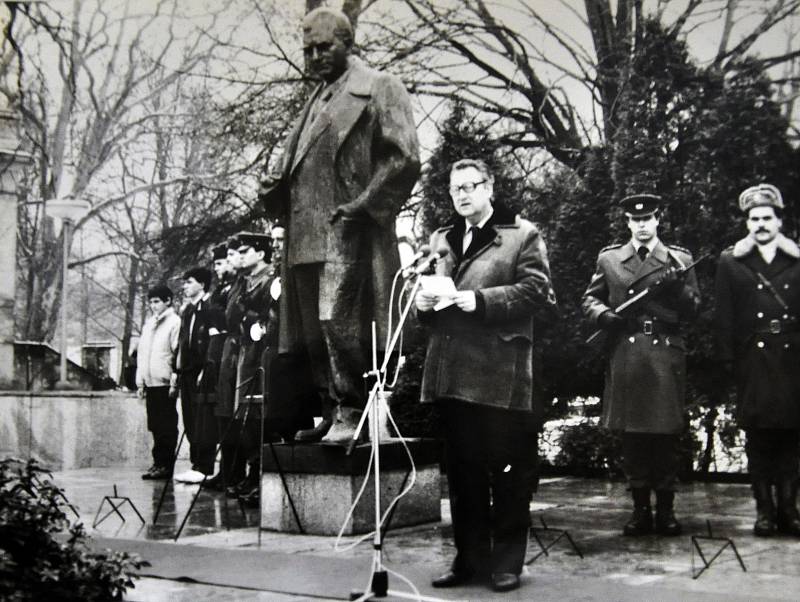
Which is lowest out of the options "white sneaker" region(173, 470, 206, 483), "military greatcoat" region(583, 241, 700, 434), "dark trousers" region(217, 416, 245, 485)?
"white sneaker" region(173, 470, 206, 483)

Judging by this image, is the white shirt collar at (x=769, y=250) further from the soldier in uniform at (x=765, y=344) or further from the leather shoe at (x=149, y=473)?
the leather shoe at (x=149, y=473)

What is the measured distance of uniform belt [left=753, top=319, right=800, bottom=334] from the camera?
5301 millimetres

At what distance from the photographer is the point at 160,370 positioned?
9.73 meters

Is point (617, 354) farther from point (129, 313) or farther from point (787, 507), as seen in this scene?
point (129, 313)

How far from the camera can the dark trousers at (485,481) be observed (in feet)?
14.8

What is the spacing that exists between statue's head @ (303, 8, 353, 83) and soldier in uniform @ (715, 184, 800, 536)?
7.03ft

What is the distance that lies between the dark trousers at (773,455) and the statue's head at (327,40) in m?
2.69

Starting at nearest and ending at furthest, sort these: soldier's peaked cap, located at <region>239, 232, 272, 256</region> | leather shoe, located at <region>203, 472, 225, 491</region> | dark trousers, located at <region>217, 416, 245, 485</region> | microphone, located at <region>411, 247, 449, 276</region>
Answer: microphone, located at <region>411, 247, 449, 276</region>, dark trousers, located at <region>217, 416, 245, 485</region>, soldier's peaked cap, located at <region>239, 232, 272, 256</region>, leather shoe, located at <region>203, 472, 225, 491</region>

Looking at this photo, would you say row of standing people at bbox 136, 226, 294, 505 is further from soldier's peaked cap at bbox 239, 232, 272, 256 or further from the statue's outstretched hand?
the statue's outstretched hand

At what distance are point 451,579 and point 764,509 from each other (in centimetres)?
166

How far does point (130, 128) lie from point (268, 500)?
16.3ft

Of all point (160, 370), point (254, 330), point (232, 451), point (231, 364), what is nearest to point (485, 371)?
point (254, 330)

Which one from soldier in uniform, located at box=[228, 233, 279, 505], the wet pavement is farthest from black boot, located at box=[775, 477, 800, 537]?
soldier in uniform, located at box=[228, 233, 279, 505]

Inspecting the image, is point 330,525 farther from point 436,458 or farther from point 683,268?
point 683,268
